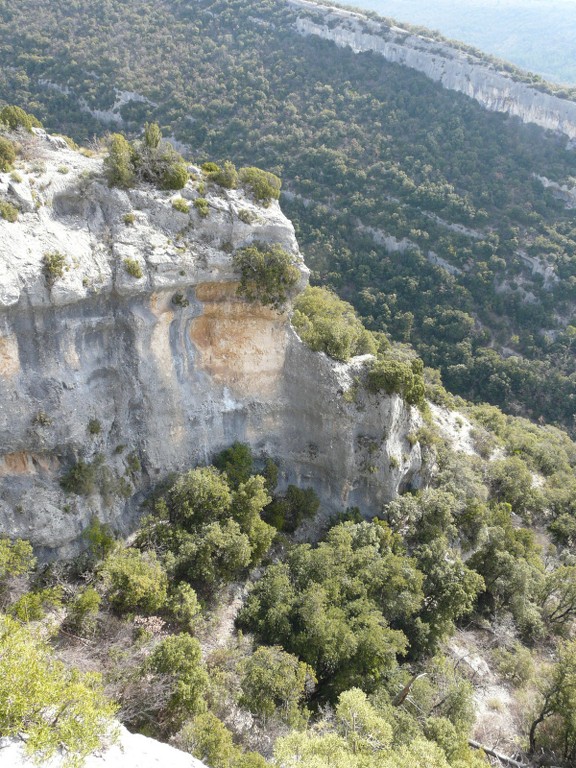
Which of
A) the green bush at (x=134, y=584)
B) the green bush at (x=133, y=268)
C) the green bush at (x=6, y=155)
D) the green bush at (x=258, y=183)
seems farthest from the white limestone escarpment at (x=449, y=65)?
the green bush at (x=134, y=584)

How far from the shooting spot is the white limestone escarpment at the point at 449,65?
69.3m

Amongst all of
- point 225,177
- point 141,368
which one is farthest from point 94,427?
point 225,177

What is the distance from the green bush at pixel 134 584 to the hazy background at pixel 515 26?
161013 millimetres

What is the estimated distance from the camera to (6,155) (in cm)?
1859

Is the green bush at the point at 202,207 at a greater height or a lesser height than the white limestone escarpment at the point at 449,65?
lesser

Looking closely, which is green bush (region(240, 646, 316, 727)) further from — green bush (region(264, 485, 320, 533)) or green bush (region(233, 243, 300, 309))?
green bush (region(233, 243, 300, 309))

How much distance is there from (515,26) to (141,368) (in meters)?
215

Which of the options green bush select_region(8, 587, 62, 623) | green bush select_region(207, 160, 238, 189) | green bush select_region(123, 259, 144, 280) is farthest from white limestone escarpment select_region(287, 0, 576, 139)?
green bush select_region(8, 587, 62, 623)

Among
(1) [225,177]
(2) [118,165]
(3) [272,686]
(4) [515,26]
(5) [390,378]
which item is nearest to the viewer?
(3) [272,686]

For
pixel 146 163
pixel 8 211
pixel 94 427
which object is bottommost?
pixel 94 427

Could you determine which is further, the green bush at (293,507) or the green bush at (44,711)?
the green bush at (293,507)

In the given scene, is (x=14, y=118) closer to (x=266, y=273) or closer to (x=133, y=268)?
(x=133, y=268)

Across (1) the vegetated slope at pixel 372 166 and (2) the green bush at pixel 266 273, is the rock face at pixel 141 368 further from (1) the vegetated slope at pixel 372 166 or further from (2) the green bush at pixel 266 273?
(1) the vegetated slope at pixel 372 166

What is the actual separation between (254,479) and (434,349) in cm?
3404
